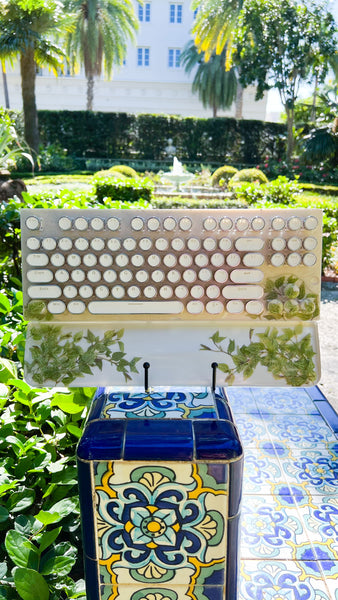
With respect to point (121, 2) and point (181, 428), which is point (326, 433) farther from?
point (121, 2)

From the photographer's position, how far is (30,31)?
39.1ft

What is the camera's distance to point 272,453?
7.38 feet

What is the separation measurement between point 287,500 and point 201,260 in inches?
49.4

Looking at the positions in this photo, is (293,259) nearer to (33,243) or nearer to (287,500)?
(33,243)

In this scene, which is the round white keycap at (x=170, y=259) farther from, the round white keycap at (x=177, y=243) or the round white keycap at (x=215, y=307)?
the round white keycap at (x=215, y=307)

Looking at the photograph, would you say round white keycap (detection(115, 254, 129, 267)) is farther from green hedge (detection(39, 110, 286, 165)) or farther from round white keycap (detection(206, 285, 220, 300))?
green hedge (detection(39, 110, 286, 165))

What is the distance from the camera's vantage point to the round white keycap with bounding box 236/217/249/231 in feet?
3.68

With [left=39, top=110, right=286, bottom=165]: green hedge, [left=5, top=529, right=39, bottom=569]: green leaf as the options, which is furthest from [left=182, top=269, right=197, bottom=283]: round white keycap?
[left=39, top=110, right=286, bottom=165]: green hedge

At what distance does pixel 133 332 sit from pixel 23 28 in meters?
13.1

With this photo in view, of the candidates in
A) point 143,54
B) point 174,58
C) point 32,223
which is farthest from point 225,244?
point 143,54

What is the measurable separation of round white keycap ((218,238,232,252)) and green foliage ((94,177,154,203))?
5616 mm

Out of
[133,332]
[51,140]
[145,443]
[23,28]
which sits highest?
[23,28]

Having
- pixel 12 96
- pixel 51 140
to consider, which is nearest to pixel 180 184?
pixel 51 140

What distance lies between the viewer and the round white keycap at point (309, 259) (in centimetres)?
113
